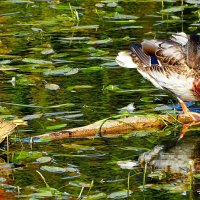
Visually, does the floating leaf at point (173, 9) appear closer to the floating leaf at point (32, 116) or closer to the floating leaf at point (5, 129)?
the floating leaf at point (32, 116)

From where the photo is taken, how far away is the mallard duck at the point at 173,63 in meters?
8.57

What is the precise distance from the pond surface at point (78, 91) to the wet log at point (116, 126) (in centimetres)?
10

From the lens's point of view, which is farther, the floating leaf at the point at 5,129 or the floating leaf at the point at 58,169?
the floating leaf at the point at 5,129

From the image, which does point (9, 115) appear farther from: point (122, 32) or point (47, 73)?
point (122, 32)

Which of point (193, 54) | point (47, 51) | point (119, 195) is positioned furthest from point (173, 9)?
point (119, 195)

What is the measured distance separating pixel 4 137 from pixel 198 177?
1.57 m

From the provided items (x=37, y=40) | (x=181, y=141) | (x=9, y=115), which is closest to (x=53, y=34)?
(x=37, y=40)

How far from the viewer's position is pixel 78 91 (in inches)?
377

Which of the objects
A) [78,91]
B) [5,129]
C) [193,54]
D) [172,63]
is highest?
[193,54]

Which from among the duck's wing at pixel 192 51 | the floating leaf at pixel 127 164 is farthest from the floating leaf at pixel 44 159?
the duck's wing at pixel 192 51

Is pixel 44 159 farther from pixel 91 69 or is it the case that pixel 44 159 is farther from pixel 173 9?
pixel 173 9

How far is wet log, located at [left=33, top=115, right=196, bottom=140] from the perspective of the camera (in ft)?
26.4

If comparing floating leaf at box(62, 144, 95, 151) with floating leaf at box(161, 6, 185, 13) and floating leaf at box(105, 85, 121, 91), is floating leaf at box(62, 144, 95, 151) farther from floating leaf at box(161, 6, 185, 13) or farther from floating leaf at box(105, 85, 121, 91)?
floating leaf at box(161, 6, 185, 13)

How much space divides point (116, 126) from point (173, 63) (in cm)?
91
